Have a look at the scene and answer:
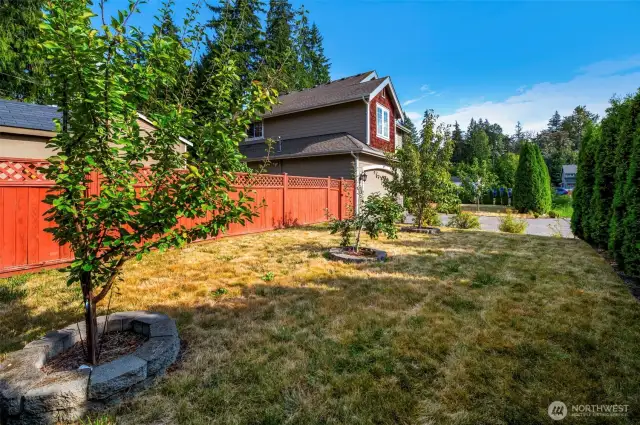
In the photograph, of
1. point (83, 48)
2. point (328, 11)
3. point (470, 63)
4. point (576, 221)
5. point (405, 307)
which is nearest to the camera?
point (83, 48)

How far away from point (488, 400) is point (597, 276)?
4.30 metres

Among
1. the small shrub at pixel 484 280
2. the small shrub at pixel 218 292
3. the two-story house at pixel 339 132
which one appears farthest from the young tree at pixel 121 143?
the two-story house at pixel 339 132

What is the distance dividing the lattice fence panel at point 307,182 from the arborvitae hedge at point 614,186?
765 cm

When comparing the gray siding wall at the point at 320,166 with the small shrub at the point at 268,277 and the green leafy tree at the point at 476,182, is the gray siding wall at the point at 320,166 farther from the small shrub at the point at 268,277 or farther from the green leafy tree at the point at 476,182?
the green leafy tree at the point at 476,182

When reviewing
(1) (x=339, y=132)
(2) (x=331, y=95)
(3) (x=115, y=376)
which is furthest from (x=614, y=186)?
(2) (x=331, y=95)

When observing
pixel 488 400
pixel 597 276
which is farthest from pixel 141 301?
pixel 597 276

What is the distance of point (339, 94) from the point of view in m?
14.1

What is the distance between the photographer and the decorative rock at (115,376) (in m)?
1.72

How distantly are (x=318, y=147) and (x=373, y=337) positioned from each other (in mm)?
11366

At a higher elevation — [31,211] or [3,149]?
[3,149]

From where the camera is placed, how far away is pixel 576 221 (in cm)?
859

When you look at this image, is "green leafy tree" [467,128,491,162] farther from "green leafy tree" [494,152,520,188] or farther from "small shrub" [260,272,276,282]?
"small shrub" [260,272,276,282]

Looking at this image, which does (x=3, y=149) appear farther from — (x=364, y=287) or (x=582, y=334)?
(x=582, y=334)

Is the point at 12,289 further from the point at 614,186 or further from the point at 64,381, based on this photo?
the point at 614,186
